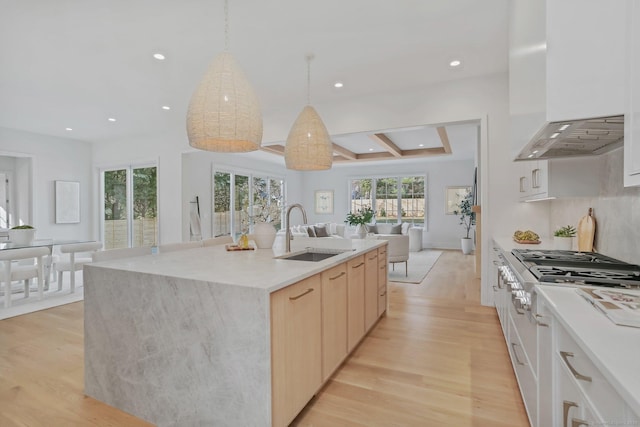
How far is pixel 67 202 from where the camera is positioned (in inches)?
261

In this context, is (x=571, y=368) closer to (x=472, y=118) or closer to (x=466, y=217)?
(x=472, y=118)

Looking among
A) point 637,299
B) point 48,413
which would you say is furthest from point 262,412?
point 637,299

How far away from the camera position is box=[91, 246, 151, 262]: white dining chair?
2.32 metres

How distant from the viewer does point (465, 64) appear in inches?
141

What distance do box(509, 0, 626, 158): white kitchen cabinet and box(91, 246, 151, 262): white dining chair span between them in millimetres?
2784

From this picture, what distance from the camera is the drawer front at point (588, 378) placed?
30.2 inches

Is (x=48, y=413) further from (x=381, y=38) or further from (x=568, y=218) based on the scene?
(x=568, y=218)

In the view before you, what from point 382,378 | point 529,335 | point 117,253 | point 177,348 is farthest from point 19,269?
point 529,335

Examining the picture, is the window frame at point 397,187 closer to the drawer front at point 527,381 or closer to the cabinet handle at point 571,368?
the drawer front at point 527,381

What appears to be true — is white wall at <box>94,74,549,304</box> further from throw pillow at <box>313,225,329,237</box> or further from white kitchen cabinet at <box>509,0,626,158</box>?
throw pillow at <box>313,225,329,237</box>

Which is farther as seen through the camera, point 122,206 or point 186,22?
point 122,206

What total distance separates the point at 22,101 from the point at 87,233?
3397 mm

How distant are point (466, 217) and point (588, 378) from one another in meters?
9.23

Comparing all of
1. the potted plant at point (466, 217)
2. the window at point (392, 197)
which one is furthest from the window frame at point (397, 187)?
the potted plant at point (466, 217)
